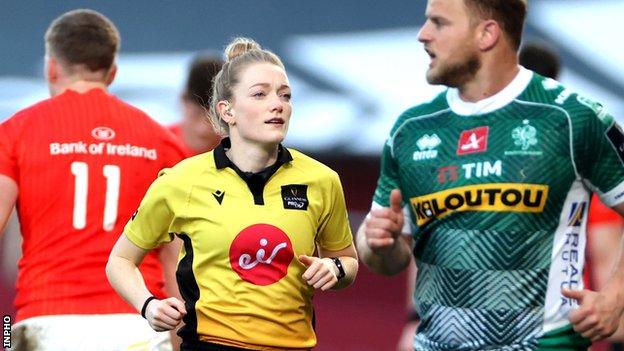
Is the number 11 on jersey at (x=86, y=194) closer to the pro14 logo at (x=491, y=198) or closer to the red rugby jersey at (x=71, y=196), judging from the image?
the red rugby jersey at (x=71, y=196)

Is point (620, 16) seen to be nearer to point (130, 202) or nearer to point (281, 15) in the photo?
point (281, 15)

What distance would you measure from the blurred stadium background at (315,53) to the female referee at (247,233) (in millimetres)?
5159

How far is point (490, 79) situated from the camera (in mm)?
5184

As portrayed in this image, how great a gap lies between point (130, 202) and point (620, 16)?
4.76 meters

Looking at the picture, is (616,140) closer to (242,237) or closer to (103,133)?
(242,237)

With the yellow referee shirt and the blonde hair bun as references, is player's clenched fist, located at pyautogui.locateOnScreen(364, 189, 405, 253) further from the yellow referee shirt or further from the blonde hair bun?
the blonde hair bun

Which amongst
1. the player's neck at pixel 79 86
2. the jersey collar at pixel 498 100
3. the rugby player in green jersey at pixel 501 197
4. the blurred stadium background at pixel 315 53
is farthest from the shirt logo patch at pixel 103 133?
the blurred stadium background at pixel 315 53

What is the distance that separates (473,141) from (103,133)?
1.99 m

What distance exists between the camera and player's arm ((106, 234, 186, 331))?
16.4 ft

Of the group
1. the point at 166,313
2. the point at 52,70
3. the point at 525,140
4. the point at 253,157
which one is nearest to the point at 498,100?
the point at 525,140

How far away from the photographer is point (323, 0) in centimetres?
1068

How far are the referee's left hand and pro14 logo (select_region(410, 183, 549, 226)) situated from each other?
445 millimetres

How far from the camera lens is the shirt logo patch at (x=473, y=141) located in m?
5.10

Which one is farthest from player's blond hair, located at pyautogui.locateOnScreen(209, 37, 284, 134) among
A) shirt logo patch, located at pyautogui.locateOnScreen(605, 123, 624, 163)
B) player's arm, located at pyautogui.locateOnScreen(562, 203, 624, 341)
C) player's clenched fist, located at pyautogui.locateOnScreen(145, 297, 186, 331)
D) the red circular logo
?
player's arm, located at pyautogui.locateOnScreen(562, 203, 624, 341)
